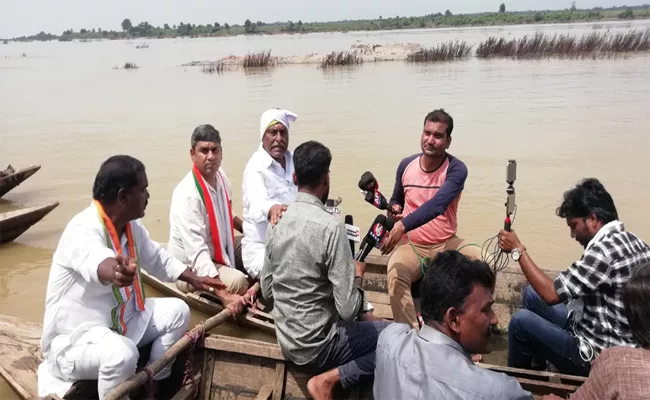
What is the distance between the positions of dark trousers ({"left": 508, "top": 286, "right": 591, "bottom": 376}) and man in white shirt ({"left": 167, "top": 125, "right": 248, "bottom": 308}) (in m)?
2.01

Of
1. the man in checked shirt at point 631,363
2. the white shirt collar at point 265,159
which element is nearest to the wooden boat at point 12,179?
the white shirt collar at point 265,159

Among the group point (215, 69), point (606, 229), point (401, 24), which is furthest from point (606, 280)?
point (401, 24)

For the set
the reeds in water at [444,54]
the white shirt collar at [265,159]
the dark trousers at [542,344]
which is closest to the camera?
the dark trousers at [542,344]

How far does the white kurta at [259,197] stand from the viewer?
4.28 m

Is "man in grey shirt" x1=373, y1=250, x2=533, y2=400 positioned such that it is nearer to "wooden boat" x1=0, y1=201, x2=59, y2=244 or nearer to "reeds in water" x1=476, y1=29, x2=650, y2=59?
"wooden boat" x1=0, y1=201, x2=59, y2=244

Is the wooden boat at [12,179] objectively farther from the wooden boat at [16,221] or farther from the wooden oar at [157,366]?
the wooden oar at [157,366]

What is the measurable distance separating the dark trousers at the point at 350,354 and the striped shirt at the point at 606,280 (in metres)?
1.00

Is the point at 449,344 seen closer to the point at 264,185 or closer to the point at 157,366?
the point at 157,366

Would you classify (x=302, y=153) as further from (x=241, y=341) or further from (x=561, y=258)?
(x=561, y=258)

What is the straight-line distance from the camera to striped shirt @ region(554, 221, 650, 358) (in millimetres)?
2510

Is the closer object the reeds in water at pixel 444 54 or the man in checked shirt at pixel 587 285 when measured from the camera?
the man in checked shirt at pixel 587 285

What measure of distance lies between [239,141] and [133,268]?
420 inches

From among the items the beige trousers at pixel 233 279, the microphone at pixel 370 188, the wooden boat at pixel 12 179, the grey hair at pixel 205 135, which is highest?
the grey hair at pixel 205 135

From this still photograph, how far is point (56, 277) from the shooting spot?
270 centimetres
